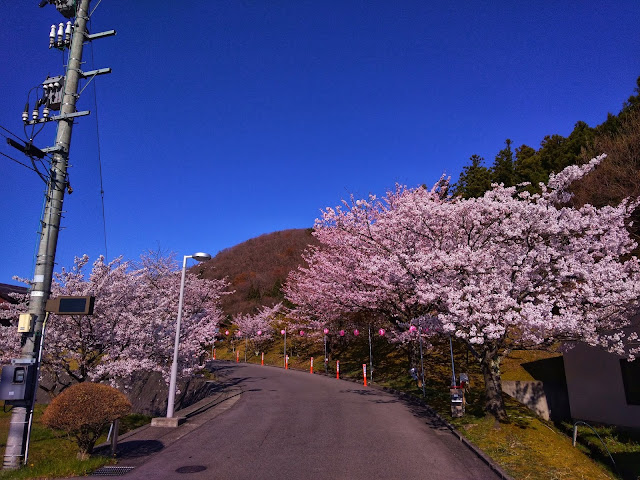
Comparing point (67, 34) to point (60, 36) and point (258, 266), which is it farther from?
point (258, 266)

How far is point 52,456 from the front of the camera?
11281 millimetres

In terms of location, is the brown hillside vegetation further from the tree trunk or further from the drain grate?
the drain grate

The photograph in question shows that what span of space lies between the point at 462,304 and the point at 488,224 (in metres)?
3.68

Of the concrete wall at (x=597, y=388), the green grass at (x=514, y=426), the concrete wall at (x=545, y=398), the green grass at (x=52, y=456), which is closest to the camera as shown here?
the green grass at (x=52, y=456)

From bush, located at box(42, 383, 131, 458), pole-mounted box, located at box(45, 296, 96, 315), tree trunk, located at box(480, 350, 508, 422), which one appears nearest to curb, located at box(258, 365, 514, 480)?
tree trunk, located at box(480, 350, 508, 422)

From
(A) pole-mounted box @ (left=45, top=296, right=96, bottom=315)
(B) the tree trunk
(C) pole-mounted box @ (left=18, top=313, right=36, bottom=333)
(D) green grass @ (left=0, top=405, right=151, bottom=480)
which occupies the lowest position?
(D) green grass @ (left=0, top=405, right=151, bottom=480)

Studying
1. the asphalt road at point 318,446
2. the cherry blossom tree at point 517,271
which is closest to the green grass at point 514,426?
the asphalt road at point 318,446

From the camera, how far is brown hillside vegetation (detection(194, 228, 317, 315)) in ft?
215

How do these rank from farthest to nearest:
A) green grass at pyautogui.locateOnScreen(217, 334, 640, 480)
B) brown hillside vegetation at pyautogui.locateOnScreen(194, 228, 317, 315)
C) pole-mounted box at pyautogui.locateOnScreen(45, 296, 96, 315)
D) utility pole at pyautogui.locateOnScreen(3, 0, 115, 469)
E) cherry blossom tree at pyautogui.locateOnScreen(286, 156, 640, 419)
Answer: brown hillside vegetation at pyautogui.locateOnScreen(194, 228, 317, 315), cherry blossom tree at pyautogui.locateOnScreen(286, 156, 640, 419), green grass at pyautogui.locateOnScreen(217, 334, 640, 480), pole-mounted box at pyautogui.locateOnScreen(45, 296, 96, 315), utility pole at pyautogui.locateOnScreen(3, 0, 115, 469)

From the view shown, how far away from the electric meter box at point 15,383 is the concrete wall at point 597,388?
18548mm

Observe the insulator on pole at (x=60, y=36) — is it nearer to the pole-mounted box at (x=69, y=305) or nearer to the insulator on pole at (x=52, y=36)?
the insulator on pole at (x=52, y=36)

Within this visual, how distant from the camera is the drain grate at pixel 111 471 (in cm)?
856

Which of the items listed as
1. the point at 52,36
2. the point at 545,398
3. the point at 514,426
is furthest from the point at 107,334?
the point at 545,398

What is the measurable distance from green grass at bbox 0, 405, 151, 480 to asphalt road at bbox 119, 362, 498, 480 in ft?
3.26
